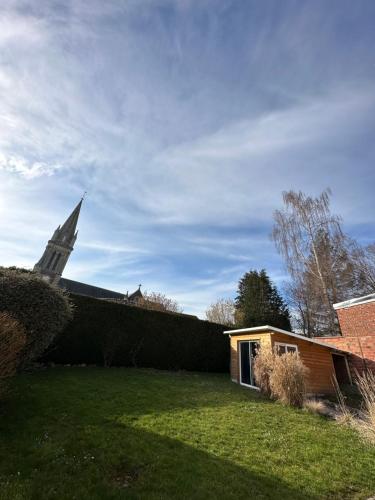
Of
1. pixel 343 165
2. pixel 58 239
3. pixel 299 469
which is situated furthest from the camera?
pixel 58 239

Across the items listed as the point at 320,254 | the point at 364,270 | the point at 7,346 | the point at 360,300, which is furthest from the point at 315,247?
the point at 7,346

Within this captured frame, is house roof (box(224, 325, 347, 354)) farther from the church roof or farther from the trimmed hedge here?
the church roof

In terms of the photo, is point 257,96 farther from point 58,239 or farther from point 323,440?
point 58,239

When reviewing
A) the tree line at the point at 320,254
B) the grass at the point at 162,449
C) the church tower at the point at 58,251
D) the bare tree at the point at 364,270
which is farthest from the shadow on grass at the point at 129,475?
the church tower at the point at 58,251

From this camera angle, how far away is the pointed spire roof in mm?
45500

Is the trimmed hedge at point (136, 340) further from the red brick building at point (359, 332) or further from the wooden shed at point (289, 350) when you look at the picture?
the red brick building at point (359, 332)

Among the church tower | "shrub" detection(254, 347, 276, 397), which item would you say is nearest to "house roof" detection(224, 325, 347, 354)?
"shrub" detection(254, 347, 276, 397)

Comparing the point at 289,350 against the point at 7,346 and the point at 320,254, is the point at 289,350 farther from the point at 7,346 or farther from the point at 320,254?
the point at 7,346

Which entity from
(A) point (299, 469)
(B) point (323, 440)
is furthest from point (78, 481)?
(B) point (323, 440)

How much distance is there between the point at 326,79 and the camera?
25.2ft

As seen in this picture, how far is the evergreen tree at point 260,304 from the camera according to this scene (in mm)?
23625

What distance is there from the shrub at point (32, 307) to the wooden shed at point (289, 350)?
26.1 feet

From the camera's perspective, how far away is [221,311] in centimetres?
3155

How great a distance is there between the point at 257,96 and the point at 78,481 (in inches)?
387
